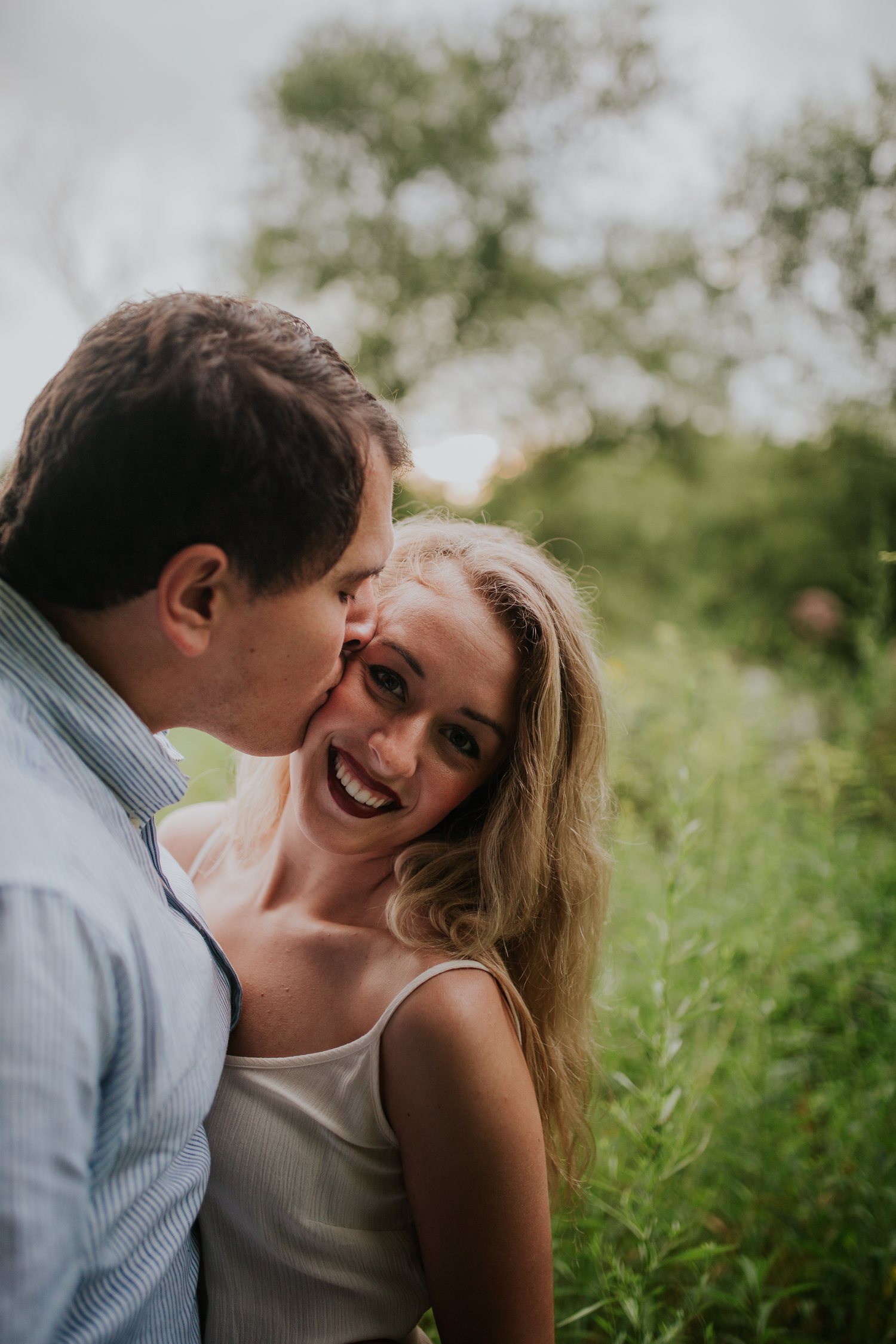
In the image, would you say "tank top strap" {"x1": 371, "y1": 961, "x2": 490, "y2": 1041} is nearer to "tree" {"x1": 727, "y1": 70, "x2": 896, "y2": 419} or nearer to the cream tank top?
the cream tank top

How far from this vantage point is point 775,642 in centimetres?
700

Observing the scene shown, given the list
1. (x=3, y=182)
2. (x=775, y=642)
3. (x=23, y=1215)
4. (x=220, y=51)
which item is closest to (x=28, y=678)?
(x=23, y=1215)

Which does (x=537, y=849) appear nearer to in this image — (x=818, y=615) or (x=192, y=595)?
(x=192, y=595)

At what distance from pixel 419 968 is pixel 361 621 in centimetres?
56

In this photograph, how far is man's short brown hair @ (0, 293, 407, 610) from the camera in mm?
894

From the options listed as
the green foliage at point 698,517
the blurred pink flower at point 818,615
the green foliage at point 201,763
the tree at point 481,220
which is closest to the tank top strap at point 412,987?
the green foliage at point 201,763

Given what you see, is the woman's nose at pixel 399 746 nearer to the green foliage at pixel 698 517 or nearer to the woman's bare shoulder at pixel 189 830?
the woman's bare shoulder at pixel 189 830

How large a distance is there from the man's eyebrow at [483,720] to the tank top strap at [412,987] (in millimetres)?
382

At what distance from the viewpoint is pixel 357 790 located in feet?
4.42

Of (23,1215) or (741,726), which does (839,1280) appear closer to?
(741,726)

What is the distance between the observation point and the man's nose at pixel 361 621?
134 centimetres

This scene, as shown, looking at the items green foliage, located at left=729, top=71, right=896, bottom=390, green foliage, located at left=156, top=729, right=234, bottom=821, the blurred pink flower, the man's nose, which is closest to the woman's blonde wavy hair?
the man's nose

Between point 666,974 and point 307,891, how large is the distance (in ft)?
2.15

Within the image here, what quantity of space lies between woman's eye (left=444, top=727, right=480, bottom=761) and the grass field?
0.37m
